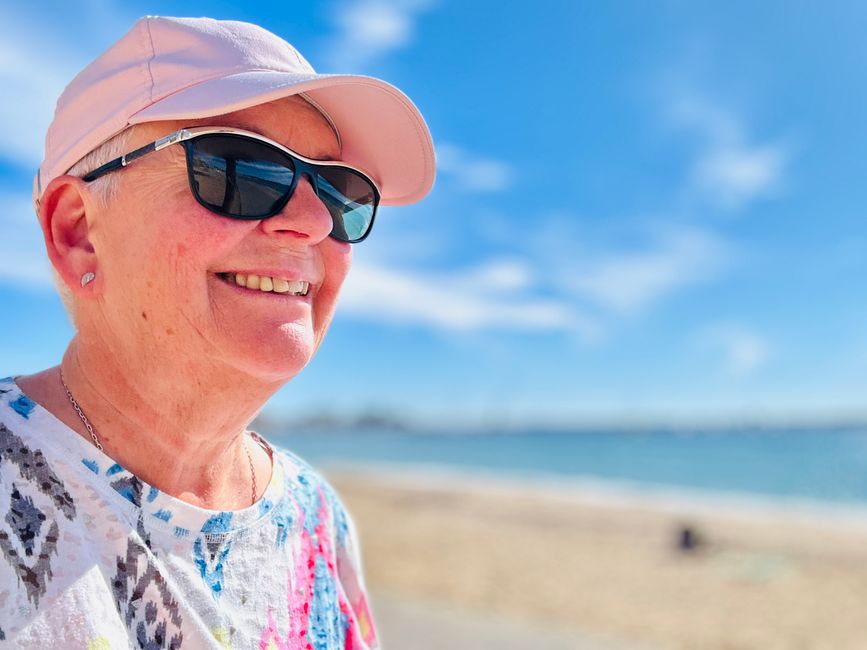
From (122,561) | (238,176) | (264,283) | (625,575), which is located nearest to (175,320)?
(264,283)

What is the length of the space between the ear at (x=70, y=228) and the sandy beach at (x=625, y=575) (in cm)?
456

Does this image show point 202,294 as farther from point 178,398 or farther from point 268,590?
point 268,590

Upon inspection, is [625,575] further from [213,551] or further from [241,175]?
[241,175]

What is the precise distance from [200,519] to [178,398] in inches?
8.3

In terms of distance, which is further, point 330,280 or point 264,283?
point 330,280

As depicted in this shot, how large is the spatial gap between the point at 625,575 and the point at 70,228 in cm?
935

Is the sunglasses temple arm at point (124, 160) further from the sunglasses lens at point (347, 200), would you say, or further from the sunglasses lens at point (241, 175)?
the sunglasses lens at point (347, 200)

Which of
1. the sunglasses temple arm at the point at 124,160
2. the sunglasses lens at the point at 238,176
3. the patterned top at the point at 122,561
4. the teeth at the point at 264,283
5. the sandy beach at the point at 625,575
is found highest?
the sandy beach at the point at 625,575

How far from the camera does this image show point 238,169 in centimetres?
125

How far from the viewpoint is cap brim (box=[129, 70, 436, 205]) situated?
117 centimetres

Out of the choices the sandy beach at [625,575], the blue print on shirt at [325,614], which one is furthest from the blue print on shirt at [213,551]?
the sandy beach at [625,575]

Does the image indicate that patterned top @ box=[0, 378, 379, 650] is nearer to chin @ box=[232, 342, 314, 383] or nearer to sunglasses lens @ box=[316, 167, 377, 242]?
chin @ box=[232, 342, 314, 383]

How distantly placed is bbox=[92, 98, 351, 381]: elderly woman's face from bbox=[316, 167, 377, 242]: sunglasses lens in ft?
0.45

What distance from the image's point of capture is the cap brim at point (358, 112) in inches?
46.3
